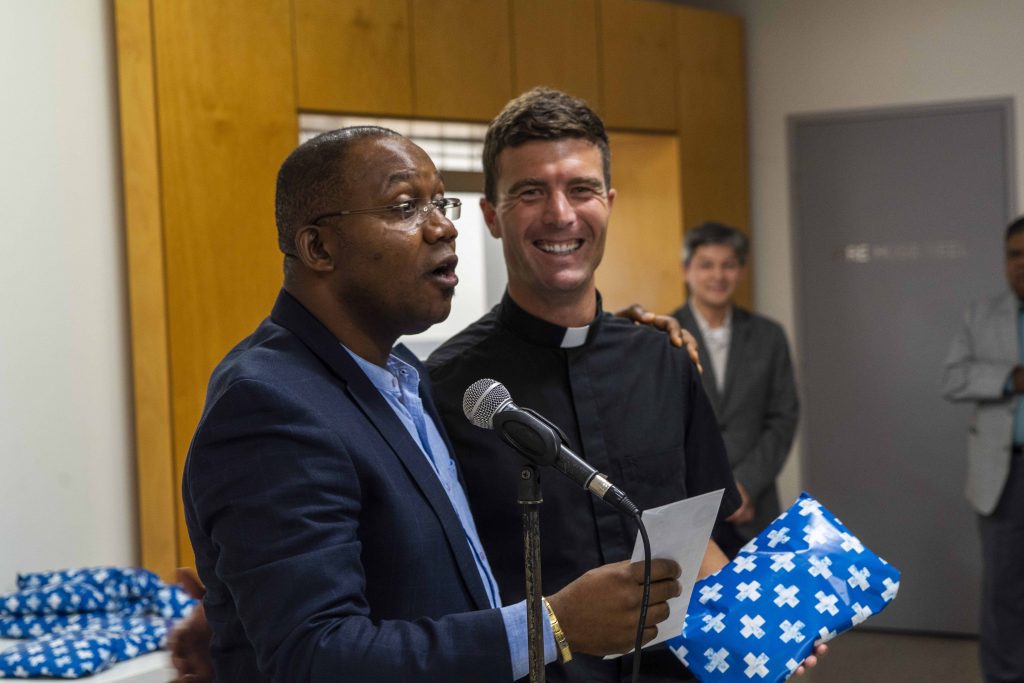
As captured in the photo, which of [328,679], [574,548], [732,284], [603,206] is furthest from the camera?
[732,284]

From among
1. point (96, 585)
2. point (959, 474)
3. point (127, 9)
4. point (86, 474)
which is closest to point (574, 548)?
point (96, 585)

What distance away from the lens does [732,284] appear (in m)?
4.54

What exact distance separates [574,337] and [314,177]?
0.60 m

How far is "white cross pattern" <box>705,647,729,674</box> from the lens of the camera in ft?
5.37

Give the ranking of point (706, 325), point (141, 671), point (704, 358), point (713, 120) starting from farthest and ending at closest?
point (713, 120) < point (706, 325) < point (704, 358) < point (141, 671)

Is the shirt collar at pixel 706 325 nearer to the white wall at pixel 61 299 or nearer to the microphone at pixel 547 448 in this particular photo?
the white wall at pixel 61 299

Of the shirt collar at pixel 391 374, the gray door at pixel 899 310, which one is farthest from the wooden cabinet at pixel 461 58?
the shirt collar at pixel 391 374

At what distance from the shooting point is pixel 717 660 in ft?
5.39

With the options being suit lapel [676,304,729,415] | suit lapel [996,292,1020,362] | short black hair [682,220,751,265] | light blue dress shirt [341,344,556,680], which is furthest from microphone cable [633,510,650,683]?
suit lapel [996,292,1020,362]

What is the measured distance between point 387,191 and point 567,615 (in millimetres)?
570

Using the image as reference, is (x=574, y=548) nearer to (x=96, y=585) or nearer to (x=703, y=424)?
(x=703, y=424)

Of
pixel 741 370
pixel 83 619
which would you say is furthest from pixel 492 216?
pixel 741 370

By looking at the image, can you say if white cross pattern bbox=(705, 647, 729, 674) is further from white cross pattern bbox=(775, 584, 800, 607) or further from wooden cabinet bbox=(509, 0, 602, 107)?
wooden cabinet bbox=(509, 0, 602, 107)

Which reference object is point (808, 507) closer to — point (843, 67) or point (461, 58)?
point (461, 58)
